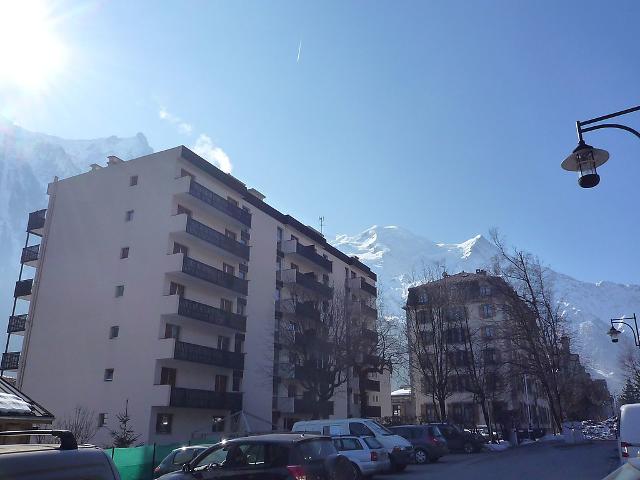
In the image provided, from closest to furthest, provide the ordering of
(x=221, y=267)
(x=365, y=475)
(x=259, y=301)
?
(x=365, y=475) → (x=221, y=267) → (x=259, y=301)

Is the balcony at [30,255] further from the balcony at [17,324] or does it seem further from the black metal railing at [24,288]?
the balcony at [17,324]

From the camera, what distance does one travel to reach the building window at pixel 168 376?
33.7 meters

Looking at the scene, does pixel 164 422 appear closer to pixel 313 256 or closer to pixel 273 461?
pixel 313 256

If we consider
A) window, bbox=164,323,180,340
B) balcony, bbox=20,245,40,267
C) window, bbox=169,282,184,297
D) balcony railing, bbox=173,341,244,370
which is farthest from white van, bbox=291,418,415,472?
balcony, bbox=20,245,40,267

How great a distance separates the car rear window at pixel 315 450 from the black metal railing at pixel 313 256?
37.5 metres

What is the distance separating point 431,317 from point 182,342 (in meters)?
22.0

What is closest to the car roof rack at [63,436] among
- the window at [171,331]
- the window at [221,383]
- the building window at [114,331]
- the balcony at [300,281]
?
the window at [171,331]

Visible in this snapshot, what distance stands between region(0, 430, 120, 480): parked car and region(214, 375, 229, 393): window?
35718 millimetres

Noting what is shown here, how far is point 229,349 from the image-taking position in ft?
130

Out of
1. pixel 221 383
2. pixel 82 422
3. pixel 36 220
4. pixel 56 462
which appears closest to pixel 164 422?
pixel 82 422

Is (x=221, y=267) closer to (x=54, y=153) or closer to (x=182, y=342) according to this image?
(x=182, y=342)

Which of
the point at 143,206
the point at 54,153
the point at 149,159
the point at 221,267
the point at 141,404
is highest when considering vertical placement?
the point at 54,153

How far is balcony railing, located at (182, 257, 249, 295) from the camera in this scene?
116 ft

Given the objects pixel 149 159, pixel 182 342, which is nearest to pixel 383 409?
pixel 182 342
